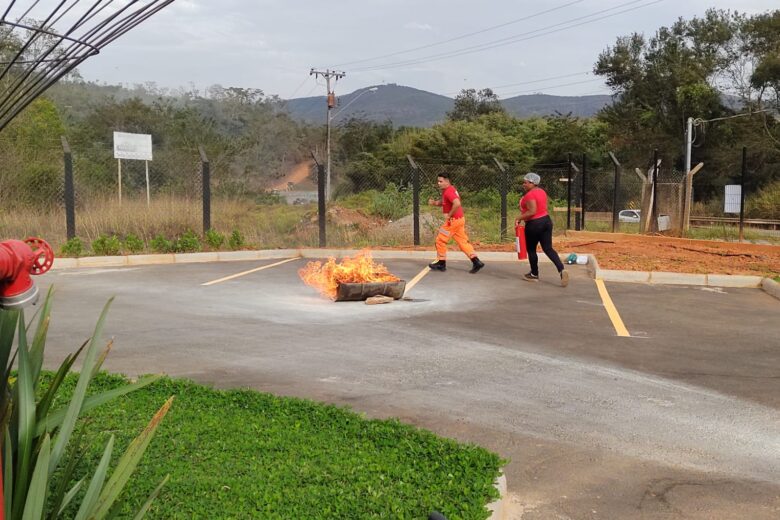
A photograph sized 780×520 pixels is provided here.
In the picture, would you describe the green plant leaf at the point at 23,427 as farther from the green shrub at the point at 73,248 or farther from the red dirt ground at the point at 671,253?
the green shrub at the point at 73,248

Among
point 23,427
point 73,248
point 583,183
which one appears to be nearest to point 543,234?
point 73,248

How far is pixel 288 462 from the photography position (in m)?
3.92

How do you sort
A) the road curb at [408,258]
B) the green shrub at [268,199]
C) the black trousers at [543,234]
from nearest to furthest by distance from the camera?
the black trousers at [543,234]
the road curb at [408,258]
the green shrub at [268,199]

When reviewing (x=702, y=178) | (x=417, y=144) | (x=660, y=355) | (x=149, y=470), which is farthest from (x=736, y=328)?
(x=702, y=178)

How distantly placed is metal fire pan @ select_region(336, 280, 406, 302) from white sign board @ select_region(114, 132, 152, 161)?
442 inches

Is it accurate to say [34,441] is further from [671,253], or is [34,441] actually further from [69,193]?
[671,253]

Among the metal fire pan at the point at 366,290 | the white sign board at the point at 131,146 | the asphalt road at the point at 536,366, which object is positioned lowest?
the asphalt road at the point at 536,366

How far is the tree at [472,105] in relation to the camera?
66625 mm

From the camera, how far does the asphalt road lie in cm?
406

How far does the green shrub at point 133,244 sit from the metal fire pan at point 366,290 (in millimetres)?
7120

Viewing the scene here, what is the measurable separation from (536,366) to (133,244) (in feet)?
36.3

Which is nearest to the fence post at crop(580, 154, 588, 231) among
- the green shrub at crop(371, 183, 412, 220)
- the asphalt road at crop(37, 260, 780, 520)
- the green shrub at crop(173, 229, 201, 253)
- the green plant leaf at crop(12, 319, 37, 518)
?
the green shrub at crop(371, 183, 412, 220)

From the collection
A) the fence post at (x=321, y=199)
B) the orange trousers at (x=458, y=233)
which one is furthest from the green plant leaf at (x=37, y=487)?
the fence post at (x=321, y=199)

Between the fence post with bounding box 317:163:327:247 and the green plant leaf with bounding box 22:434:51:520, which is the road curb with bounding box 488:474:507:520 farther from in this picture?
the fence post with bounding box 317:163:327:247
